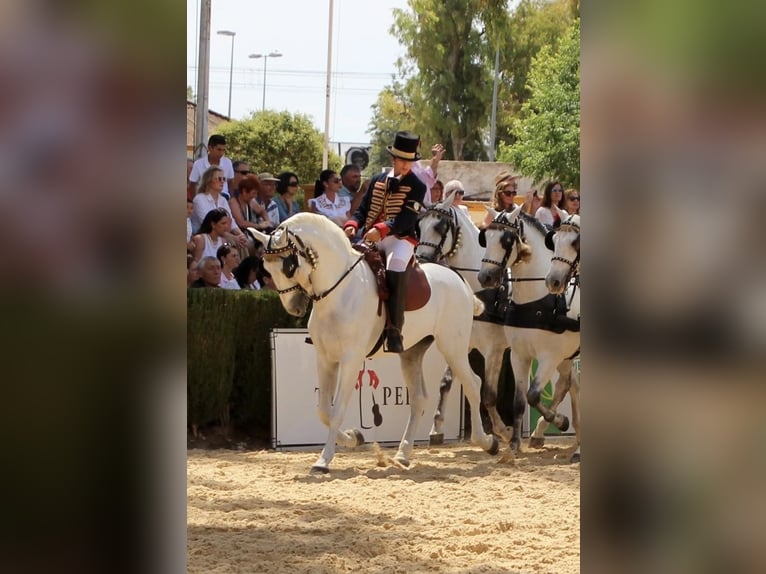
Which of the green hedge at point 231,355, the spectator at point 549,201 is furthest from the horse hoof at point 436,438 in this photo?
the spectator at point 549,201

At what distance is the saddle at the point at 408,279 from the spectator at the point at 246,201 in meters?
3.05

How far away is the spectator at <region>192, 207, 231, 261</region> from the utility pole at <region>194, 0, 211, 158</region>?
22.6 ft

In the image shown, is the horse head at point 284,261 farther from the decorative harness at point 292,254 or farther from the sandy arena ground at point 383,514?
the sandy arena ground at point 383,514

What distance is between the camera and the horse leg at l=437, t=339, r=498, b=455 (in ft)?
37.0

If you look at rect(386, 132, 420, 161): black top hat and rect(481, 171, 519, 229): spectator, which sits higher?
rect(386, 132, 420, 161): black top hat

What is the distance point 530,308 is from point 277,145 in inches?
1495

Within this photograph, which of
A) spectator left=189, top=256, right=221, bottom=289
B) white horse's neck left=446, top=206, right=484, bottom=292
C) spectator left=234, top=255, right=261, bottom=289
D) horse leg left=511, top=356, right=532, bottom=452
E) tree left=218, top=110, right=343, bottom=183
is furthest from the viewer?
tree left=218, top=110, right=343, bottom=183

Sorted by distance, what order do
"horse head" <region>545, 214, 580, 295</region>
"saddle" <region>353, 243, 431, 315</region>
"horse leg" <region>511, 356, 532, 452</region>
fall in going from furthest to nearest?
"horse leg" <region>511, 356, 532, 452</region> → "horse head" <region>545, 214, 580, 295</region> → "saddle" <region>353, 243, 431, 315</region>

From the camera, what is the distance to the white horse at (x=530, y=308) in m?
11.1

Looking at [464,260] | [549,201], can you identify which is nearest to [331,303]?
[464,260]

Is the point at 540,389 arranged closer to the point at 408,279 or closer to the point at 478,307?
the point at 478,307

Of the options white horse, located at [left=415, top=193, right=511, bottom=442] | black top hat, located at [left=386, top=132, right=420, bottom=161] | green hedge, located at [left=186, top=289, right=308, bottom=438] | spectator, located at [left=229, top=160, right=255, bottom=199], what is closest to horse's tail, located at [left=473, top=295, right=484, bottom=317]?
white horse, located at [left=415, top=193, right=511, bottom=442]

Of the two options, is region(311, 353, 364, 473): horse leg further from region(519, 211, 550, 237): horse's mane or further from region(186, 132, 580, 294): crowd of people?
region(519, 211, 550, 237): horse's mane

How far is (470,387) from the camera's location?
1141 centimetres
